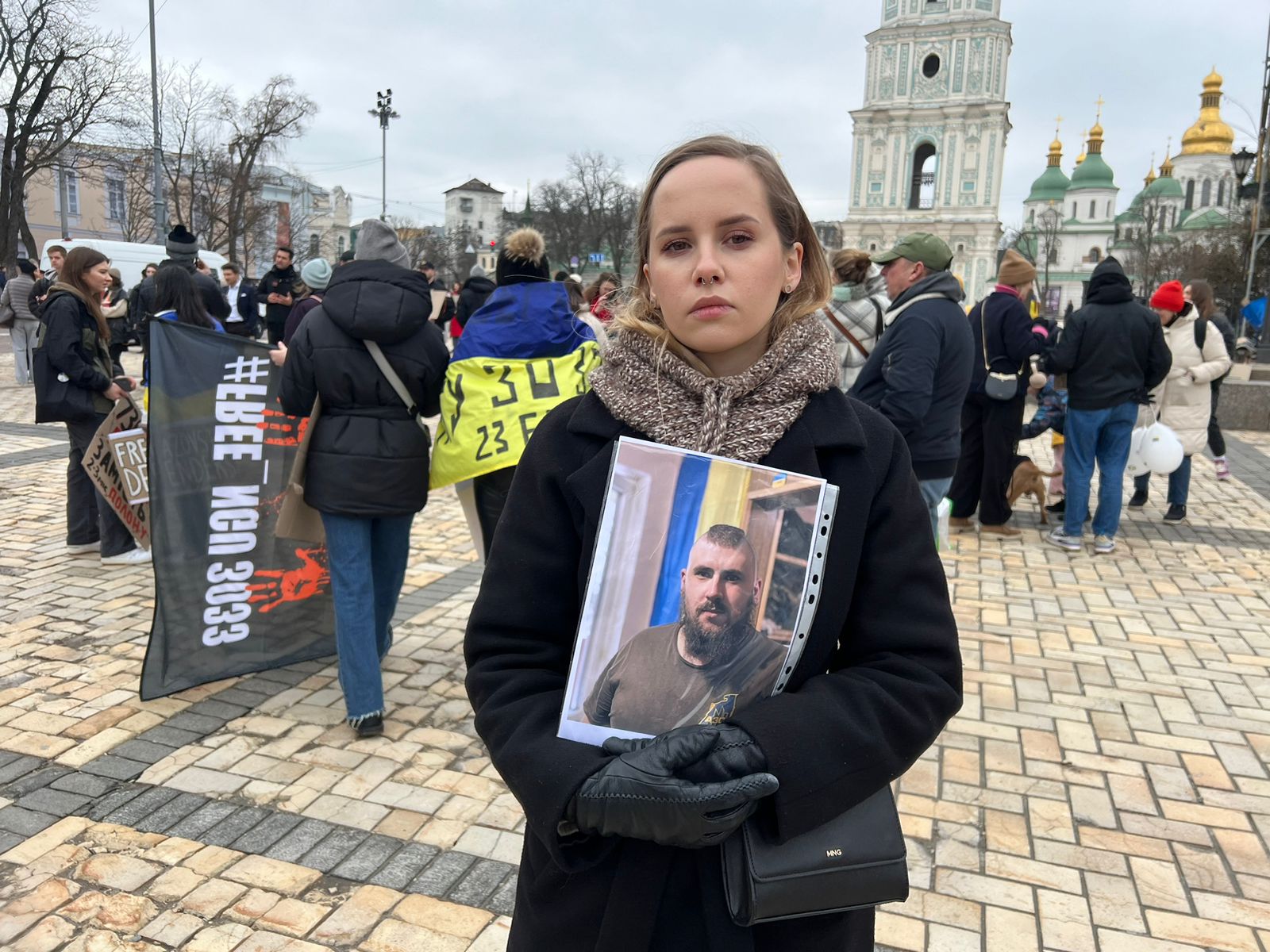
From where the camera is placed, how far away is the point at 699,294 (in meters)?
1.37

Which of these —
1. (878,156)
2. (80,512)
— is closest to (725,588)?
(80,512)

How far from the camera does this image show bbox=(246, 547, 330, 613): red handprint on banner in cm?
447

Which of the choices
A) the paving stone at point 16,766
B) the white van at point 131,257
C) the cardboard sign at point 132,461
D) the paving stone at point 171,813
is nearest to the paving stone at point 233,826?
the paving stone at point 171,813

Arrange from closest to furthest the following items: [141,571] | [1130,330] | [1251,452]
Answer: [141,571]
[1130,330]
[1251,452]

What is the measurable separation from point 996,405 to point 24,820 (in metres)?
7.11

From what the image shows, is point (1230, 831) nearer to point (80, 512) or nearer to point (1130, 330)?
point (1130, 330)

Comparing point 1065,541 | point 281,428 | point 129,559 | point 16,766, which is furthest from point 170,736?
point 1065,541

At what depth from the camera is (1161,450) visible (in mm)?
7910

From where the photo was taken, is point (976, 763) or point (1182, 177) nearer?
point (976, 763)

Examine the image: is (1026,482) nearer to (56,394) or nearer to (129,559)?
(129,559)

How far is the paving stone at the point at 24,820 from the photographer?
3.20 metres

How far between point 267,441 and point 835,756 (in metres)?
3.76

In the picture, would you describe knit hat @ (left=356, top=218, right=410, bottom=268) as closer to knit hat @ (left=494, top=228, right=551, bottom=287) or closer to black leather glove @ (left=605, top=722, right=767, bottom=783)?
knit hat @ (left=494, top=228, right=551, bottom=287)

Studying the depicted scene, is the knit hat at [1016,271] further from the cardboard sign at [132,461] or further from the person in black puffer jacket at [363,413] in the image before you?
the cardboard sign at [132,461]
